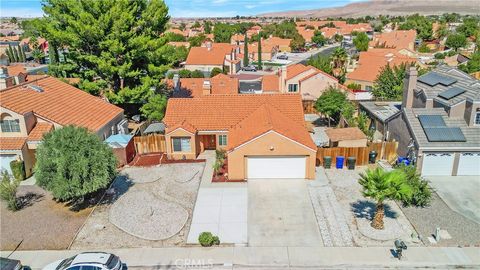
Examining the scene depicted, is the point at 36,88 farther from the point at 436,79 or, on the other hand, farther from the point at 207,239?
the point at 436,79

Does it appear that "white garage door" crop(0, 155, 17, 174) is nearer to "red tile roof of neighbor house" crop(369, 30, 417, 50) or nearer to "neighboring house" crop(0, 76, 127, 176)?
"neighboring house" crop(0, 76, 127, 176)

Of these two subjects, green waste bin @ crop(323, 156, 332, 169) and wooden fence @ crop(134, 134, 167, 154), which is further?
wooden fence @ crop(134, 134, 167, 154)

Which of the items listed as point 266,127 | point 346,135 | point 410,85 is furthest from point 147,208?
point 410,85

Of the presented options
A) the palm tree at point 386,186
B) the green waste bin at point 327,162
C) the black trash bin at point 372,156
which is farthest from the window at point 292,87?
the palm tree at point 386,186

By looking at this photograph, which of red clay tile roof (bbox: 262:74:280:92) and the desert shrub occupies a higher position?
red clay tile roof (bbox: 262:74:280:92)

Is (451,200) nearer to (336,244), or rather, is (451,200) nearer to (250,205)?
(336,244)

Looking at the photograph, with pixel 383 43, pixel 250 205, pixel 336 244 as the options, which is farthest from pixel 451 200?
pixel 383 43

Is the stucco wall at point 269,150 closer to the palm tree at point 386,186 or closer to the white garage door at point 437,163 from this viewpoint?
the palm tree at point 386,186

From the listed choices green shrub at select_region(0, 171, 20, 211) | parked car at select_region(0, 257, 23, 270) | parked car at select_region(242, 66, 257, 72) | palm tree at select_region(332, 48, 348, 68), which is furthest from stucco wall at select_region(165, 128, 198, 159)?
parked car at select_region(242, 66, 257, 72)
